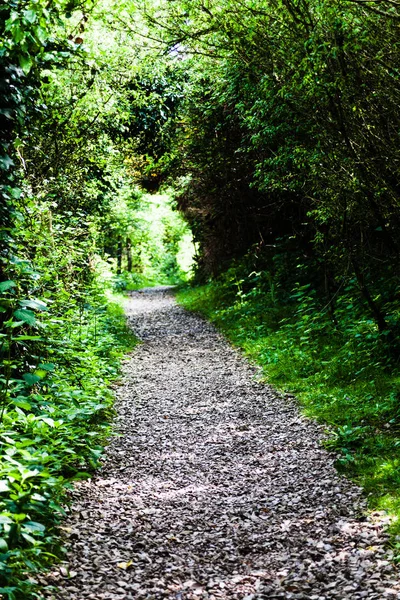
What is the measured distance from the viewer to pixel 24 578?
3.26 m

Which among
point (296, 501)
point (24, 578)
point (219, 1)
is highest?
point (219, 1)

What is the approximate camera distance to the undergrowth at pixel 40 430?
325 centimetres

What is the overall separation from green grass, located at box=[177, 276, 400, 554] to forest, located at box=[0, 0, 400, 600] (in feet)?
0.10

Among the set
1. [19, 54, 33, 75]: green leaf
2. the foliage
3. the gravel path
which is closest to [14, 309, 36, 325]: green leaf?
the gravel path

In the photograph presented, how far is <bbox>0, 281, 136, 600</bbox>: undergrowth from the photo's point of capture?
3252 millimetres

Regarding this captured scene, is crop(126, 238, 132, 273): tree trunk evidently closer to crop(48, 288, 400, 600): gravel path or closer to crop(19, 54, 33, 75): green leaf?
crop(48, 288, 400, 600): gravel path

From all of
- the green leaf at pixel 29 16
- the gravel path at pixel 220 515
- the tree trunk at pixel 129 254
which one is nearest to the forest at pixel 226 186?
the green leaf at pixel 29 16

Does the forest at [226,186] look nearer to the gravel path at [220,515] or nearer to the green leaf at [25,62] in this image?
the green leaf at [25,62]

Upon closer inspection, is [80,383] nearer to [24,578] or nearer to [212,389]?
[212,389]

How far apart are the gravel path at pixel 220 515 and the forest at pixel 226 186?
255mm

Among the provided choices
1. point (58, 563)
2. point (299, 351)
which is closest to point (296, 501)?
point (58, 563)

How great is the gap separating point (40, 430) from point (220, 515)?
5.25 ft

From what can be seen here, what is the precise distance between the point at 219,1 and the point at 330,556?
7.11 metres

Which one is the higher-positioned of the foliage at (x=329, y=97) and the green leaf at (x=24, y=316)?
the foliage at (x=329, y=97)
